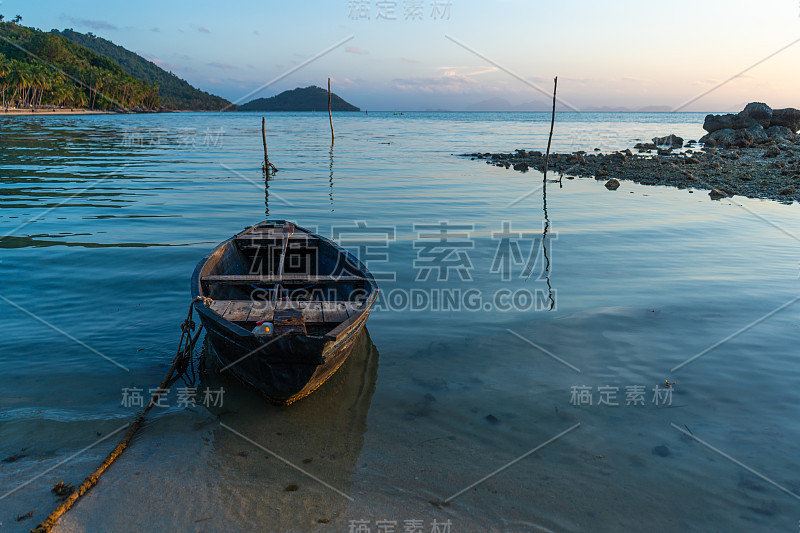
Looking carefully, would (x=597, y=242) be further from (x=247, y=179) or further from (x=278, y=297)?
(x=247, y=179)

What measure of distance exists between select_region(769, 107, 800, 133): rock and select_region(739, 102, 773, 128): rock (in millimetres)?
463

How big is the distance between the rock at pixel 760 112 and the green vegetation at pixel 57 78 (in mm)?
108669

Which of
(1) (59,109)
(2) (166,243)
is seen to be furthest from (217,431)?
(1) (59,109)

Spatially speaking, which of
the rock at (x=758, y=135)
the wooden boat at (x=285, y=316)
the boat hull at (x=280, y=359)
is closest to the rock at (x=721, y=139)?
the rock at (x=758, y=135)

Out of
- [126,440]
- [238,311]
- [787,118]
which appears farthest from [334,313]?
[787,118]

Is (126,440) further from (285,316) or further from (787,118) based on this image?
(787,118)

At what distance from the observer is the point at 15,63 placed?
305 ft

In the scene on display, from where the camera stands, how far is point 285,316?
205 inches

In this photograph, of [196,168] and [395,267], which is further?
[196,168]

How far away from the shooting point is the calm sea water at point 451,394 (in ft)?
13.5

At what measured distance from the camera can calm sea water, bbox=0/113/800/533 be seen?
4.11m

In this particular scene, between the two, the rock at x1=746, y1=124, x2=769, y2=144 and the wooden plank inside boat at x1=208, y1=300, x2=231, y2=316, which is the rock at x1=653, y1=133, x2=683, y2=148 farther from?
the wooden plank inside boat at x1=208, y1=300, x2=231, y2=316

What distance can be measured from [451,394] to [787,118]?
2206 inches

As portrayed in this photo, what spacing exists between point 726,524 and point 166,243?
1183 cm
